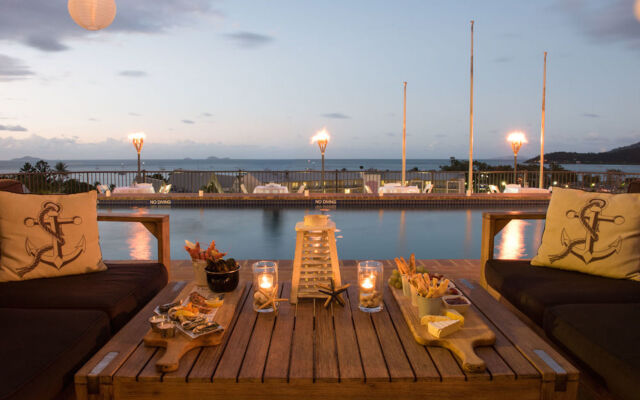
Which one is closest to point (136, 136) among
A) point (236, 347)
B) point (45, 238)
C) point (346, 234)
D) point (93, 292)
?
point (346, 234)

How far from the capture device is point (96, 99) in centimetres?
1147

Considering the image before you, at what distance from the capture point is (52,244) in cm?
230

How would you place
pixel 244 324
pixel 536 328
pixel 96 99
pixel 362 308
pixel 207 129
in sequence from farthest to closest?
1. pixel 207 129
2. pixel 96 99
3. pixel 536 328
4. pixel 362 308
5. pixel 244 324

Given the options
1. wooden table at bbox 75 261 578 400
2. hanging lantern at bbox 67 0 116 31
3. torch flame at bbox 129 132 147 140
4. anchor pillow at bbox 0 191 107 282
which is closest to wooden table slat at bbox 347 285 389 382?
wooden table at bbox 75 261 578 400

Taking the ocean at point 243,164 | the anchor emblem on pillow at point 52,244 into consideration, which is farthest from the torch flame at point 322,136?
the ocean at point 243,164

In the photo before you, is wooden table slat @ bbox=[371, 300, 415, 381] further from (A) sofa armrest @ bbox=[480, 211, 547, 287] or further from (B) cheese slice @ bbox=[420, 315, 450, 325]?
(A) sofa armrest @ bbox=[480, 211, 547, 287]

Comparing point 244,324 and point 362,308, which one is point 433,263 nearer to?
point 362,308

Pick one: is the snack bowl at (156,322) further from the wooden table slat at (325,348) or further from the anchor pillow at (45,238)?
the anchor pillow at (45,238)

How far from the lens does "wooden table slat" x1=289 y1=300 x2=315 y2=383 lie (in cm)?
130

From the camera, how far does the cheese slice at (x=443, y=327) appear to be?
148 centimetres

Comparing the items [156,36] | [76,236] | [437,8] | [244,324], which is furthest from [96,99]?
[244,324]

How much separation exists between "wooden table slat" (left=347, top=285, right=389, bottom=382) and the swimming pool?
328 cm

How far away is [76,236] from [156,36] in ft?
28.7

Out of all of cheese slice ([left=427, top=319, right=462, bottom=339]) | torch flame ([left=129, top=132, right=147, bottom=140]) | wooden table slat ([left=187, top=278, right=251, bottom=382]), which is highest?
torch flame ([left=129, top=132, right=147, bottom=140])
